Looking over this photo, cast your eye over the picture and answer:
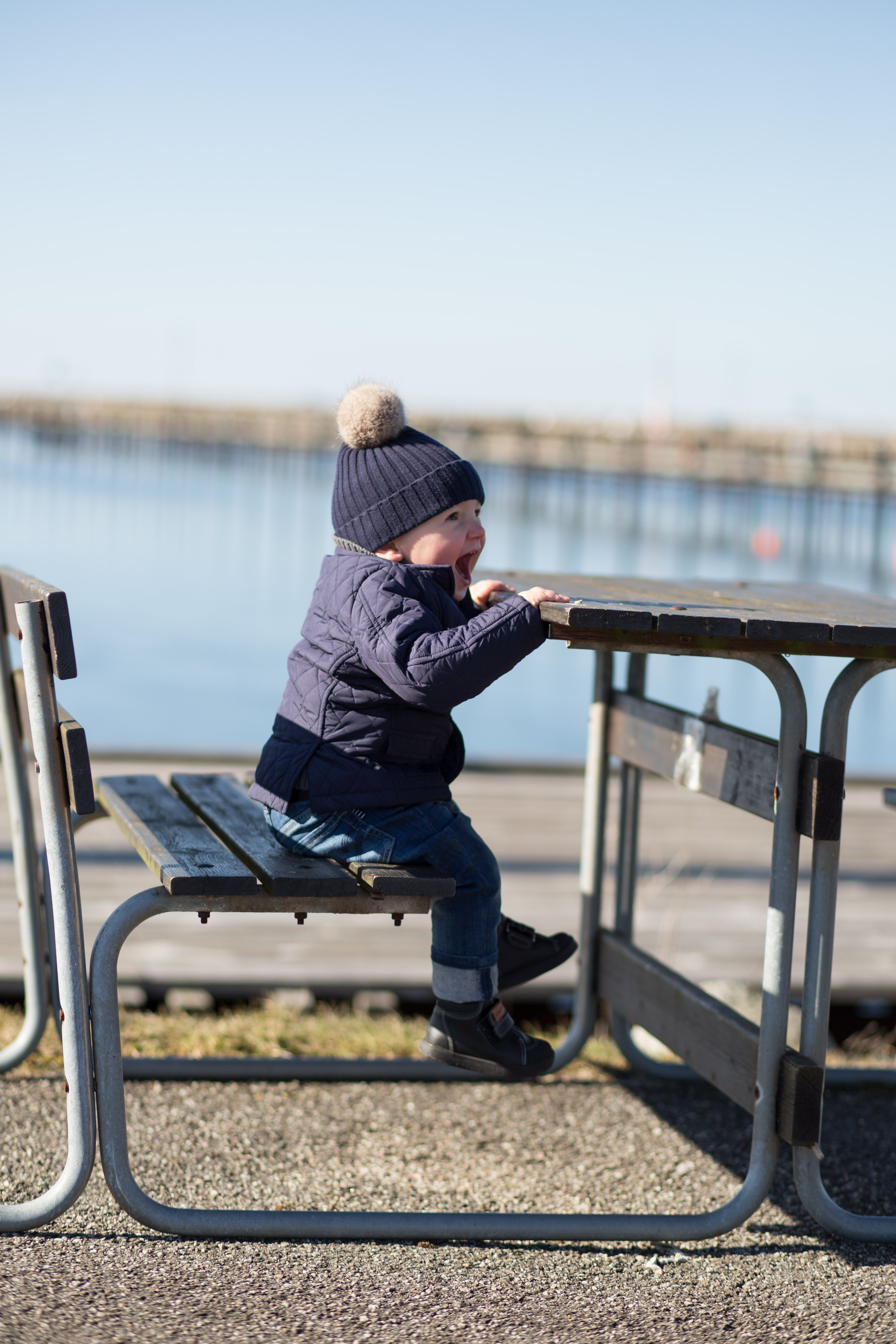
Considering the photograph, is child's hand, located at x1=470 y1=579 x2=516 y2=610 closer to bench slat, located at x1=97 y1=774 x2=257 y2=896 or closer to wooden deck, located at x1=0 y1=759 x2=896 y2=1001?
bench slat, located at x1=97 y1=774 x2=257 y2=896

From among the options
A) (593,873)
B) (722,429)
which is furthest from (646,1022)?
(722,429)

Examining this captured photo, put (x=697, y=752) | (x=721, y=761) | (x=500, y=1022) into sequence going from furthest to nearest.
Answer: (x=697, y=752) → (x=721, y=761) → (x=500, y=1022)

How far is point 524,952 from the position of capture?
8.83ft

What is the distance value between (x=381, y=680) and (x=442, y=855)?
1.01 feet

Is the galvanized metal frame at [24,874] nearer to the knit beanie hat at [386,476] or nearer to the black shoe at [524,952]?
the knit beanie hat at [386,476]

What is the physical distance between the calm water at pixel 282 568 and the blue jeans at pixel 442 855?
105 centimetres

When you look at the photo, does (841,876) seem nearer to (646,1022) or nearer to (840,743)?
(646,1022)

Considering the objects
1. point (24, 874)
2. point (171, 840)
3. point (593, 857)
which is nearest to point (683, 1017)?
point (593, 857)

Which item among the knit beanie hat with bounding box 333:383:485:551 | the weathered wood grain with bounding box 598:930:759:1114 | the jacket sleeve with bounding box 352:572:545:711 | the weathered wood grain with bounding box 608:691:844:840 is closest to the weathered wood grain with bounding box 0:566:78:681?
the jacket sleeve with bounding box 352:572:545:711

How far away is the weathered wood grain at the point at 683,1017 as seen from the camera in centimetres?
259

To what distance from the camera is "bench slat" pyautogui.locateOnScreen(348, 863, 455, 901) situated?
2.16m

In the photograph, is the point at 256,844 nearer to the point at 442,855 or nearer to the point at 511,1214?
the point at 442,855

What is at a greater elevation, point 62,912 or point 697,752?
point 697,752

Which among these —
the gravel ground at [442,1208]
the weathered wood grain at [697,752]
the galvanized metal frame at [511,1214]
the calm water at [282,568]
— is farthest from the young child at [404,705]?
the calm water at [282,568]
